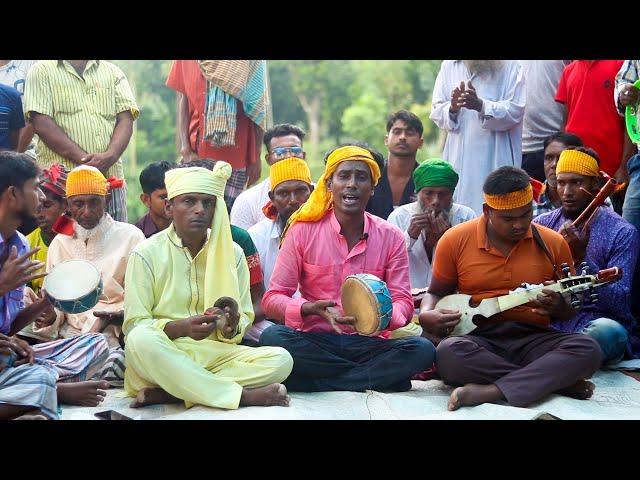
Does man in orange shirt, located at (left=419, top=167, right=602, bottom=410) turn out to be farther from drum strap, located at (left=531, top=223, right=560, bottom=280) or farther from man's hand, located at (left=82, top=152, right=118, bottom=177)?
man's hand, located at (left=82, top=152, right=118, bottom=177)

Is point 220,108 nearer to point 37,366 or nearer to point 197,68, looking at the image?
point 197,68

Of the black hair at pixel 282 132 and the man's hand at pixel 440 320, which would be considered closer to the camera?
the man's hand at pixel 440 320

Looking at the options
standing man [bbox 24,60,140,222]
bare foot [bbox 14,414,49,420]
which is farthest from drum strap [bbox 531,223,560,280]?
standing man [bbox 24,60,140,222]

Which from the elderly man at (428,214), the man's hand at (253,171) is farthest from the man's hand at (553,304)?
the man's hand at (253,171)

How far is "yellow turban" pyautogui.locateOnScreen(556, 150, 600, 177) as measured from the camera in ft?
23.1

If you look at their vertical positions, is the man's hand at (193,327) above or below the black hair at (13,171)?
below

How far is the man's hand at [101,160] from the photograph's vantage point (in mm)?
7887

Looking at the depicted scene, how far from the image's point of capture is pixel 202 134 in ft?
28.4

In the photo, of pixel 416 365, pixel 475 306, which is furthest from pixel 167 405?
pixel 475 306

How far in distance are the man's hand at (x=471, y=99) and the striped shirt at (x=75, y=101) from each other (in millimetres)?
2570

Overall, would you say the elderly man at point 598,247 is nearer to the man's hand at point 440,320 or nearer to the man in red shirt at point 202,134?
the man's hand at point 440,320

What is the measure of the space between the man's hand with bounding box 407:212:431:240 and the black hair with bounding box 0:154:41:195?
262 cm

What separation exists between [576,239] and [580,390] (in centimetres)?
113

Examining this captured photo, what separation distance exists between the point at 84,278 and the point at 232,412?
3.78 ft
